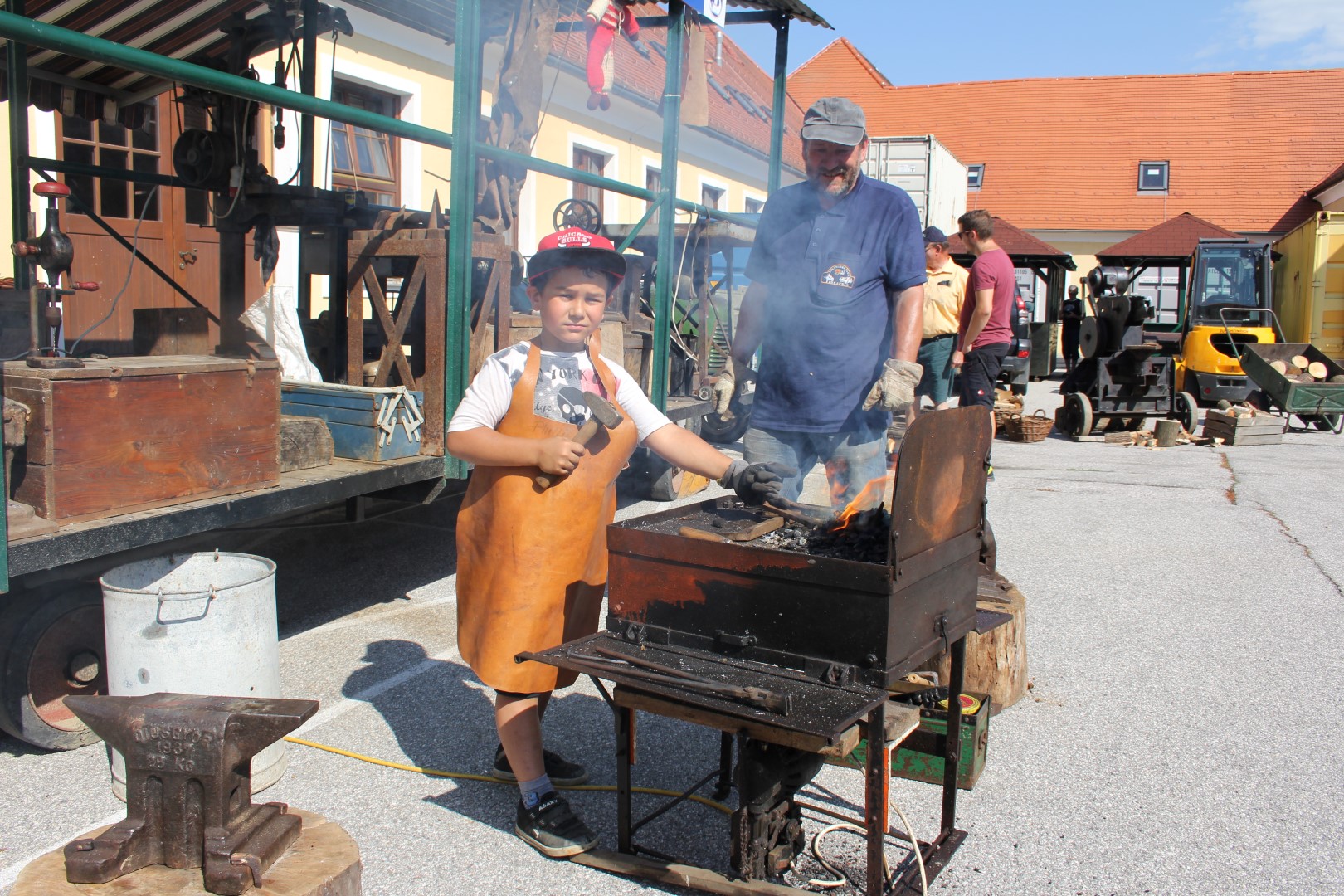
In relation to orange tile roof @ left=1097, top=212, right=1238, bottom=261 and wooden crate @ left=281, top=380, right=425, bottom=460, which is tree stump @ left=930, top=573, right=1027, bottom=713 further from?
orange tile roof @ left=1097, top=212, right=1238, bottom=261

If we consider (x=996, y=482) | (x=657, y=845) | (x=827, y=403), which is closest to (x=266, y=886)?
(x=657, y=845)

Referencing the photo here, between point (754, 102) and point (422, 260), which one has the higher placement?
point (754, 102)

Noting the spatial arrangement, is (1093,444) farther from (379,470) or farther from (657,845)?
(657,845)

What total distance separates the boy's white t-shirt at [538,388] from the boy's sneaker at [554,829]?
0.97 m

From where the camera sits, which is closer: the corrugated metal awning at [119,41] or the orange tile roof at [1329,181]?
the corrugated metal awning at [119,41]

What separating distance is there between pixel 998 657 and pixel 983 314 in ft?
13.6

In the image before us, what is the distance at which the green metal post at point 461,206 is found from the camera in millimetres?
4508

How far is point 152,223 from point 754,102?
45.8 feet

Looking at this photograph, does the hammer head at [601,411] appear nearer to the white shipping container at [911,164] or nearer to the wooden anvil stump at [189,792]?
the wooden anvil stump at [189,792]

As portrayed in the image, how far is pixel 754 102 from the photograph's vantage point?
20.3m

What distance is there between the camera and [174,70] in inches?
132

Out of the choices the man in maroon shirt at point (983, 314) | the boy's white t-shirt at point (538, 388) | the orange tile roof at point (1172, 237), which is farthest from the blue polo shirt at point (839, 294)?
the orange tile roof at point (1172, 237)

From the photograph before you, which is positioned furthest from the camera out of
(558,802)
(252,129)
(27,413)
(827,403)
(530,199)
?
(530,199)

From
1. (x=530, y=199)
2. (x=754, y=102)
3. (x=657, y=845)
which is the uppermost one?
(x=754, y=102)
